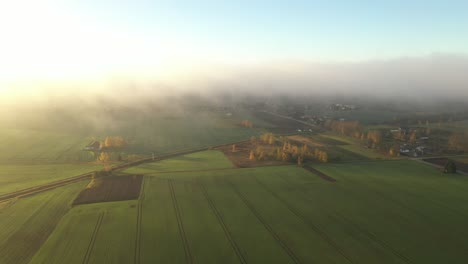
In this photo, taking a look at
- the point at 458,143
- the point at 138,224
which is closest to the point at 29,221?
the point at 138,224

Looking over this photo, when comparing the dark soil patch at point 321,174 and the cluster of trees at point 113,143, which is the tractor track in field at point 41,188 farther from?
the dark soil patch at point 321,174

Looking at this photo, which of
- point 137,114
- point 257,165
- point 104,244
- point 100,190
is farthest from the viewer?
point 137,114

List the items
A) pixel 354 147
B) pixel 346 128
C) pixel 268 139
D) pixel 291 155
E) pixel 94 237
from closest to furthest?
pixel 94 237, pixel 291 155, pixel 354 147, pixel 268 139, pixel 346 128

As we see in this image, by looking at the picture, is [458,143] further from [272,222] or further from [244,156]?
[272,222]

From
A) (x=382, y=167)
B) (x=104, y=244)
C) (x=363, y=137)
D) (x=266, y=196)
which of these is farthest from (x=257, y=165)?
(x=363, y=137)

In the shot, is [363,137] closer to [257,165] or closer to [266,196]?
[257,165]

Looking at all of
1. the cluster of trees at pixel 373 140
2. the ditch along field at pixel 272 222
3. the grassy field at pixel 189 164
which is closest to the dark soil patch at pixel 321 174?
the ditch along field at pixel 272 222
